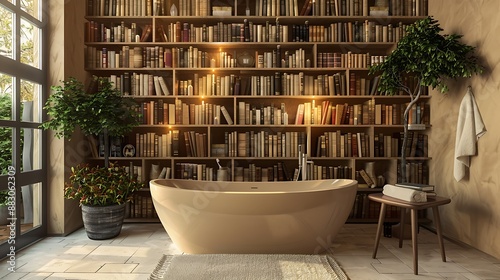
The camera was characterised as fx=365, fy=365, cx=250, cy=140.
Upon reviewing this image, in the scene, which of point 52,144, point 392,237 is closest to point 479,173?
point 392,237

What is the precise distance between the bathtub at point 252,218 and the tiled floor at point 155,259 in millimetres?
295

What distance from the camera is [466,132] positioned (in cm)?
334

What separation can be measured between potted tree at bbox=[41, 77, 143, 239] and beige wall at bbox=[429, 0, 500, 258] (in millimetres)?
3329

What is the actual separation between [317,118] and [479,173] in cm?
169

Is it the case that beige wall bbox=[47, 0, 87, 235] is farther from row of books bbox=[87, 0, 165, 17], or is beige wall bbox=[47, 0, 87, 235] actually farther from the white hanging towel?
the white hanging towel

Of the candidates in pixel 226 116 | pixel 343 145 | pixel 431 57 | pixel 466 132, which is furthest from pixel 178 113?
pixel 466 132

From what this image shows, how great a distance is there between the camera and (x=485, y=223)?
3244 millimetres

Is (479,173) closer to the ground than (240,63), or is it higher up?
closer to the ground

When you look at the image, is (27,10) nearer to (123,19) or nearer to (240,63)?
(123,19)

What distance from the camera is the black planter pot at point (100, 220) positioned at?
3557 mm

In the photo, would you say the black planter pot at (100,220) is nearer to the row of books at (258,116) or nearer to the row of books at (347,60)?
the row of books at (258,116)

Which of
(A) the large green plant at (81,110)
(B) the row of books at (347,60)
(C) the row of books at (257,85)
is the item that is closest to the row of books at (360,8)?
(B) the row of books at (347,60)

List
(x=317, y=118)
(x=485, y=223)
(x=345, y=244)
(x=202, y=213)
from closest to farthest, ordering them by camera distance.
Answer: (x=202, y=213) → (x=485, y=223) → (x=345, y=244) → (x=317, y=118)

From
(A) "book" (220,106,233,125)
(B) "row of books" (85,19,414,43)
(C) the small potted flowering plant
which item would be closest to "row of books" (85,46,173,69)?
(B) "row of books" (85,19,414,43)
